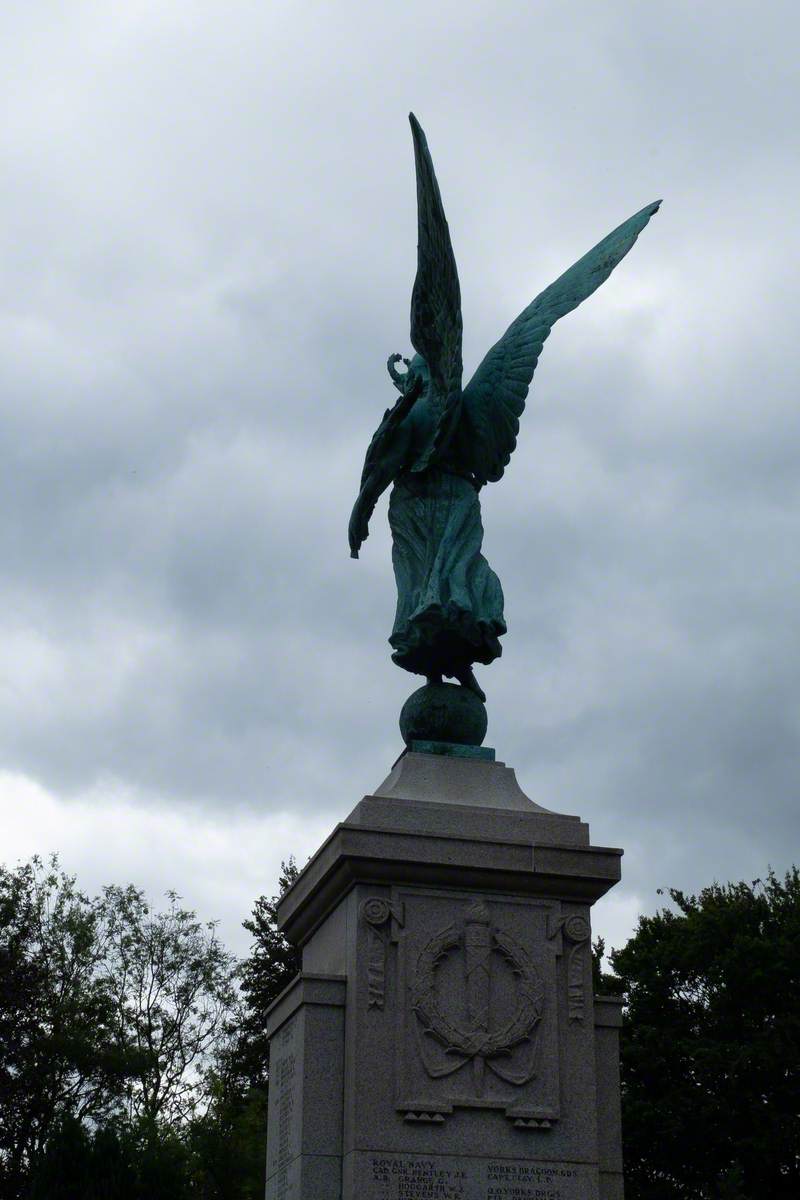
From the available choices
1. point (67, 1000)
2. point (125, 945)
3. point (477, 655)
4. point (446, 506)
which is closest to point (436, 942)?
point (477, 655)

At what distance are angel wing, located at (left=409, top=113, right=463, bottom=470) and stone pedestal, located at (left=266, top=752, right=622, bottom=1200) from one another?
283 centimetres

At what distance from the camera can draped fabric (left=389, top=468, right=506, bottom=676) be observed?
1101cm

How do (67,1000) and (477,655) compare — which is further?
(67,1000)

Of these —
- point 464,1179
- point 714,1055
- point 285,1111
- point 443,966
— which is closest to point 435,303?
point 443,966

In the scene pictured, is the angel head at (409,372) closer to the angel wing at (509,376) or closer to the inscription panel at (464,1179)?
the angel wing at (509,376)

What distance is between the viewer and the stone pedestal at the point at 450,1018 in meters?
9.36

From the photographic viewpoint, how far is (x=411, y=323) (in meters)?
11.3

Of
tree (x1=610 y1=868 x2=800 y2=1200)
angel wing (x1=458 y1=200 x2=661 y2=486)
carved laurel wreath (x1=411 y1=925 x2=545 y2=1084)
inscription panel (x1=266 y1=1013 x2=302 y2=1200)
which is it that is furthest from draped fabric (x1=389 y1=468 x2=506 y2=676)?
tree (x1=610 y1=868 x2=800 y2=1200)

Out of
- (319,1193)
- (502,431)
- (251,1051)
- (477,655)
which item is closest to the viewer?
(319,1193)

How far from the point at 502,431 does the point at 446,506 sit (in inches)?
30.8

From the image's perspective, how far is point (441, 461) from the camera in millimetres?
11758

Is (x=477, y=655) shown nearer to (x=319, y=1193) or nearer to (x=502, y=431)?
(x=502, y=431)

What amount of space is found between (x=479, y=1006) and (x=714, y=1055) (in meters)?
26.1

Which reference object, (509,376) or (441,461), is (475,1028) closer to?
(441,461)
